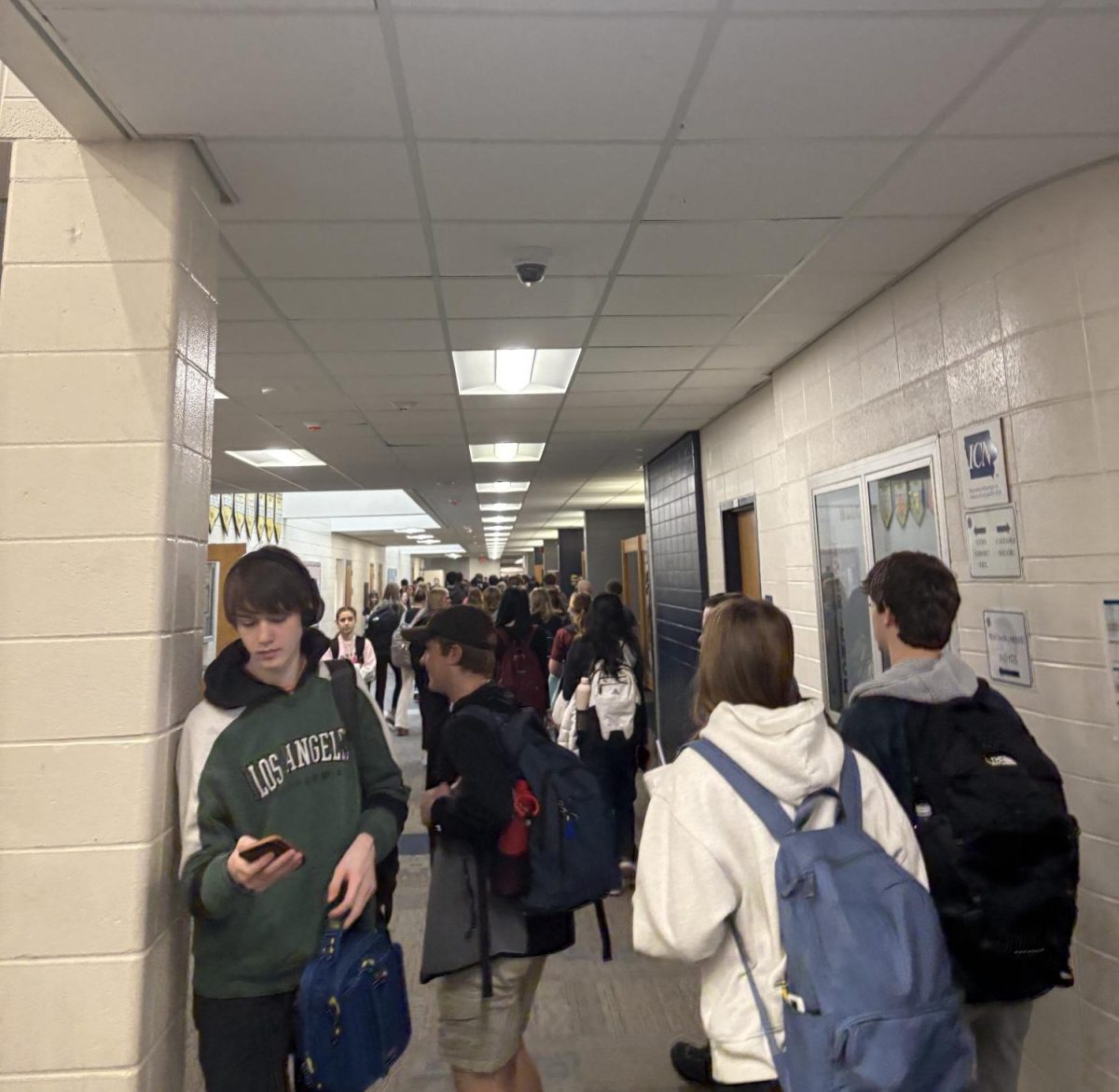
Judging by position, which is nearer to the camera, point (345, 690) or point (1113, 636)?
point (345, 690)

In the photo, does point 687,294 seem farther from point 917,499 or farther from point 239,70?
point 239,70

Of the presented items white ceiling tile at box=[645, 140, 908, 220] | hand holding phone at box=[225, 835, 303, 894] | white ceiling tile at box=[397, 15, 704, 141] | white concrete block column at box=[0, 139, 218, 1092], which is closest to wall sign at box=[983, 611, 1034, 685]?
white ceiling tile at box=[645, 140, 908, 220]

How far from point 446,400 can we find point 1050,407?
3.07 m

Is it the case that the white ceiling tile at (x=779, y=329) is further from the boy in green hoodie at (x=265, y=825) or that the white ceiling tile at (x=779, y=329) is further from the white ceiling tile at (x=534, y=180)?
the boy in green hoodie at (x=265, y=825)

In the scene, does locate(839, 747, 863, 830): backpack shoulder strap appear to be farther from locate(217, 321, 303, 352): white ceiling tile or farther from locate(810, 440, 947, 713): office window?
locate(217, 321, 303, 352): white ceiling tile

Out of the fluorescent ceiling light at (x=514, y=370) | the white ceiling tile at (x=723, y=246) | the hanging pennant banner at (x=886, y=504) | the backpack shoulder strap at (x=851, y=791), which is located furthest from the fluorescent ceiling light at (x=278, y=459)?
the backpack shoulder strap at (x=851, y=791)

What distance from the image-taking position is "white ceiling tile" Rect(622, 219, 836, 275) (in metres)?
2.22

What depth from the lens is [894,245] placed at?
237 centimetres

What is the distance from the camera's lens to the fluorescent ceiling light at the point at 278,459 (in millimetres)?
6031

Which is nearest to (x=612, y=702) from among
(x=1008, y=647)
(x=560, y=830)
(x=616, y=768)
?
(x=616, y=768)

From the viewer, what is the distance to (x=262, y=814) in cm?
137

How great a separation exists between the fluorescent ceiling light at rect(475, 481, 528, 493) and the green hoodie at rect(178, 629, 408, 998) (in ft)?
20.6

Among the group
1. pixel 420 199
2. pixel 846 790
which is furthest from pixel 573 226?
pixel 846 790

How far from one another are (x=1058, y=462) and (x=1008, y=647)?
57 cm
